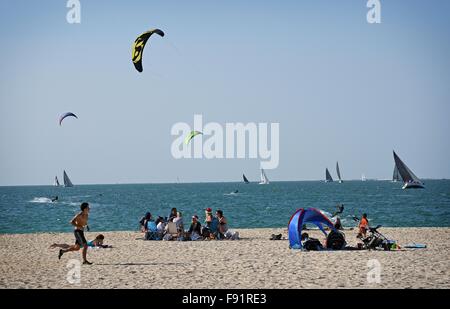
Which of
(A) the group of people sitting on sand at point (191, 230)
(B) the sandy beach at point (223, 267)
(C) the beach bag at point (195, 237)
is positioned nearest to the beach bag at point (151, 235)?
(A) the group of people sitting on sand at point (191, 230)

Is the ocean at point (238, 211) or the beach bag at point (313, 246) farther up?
the beach bag at point (313, 246)

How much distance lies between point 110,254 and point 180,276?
17.1 feet

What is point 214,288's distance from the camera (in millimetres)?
11297

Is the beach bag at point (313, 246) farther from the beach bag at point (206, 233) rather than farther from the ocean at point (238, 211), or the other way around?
the ocean at point (238, 211)

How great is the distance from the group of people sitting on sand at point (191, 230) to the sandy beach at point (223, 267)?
1.58 metres

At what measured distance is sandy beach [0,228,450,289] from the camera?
1183 cm

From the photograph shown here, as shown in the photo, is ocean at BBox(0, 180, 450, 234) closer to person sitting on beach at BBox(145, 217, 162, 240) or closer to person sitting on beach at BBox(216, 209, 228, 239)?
person sitting on beach at BBox(216, 209, 228, 239)

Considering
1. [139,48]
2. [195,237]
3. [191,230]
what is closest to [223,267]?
[195,237]

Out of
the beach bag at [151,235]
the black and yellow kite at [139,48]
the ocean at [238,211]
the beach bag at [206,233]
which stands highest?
the black and yellow kite at [139,48]

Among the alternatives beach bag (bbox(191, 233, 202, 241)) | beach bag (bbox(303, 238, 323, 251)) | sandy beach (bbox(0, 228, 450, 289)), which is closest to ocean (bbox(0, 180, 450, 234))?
beach bag (bbox(191, 233, 202, 241))

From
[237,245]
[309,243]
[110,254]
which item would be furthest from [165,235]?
[309,243]

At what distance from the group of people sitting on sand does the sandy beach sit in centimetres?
158

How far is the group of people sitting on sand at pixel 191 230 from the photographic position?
21.8m
